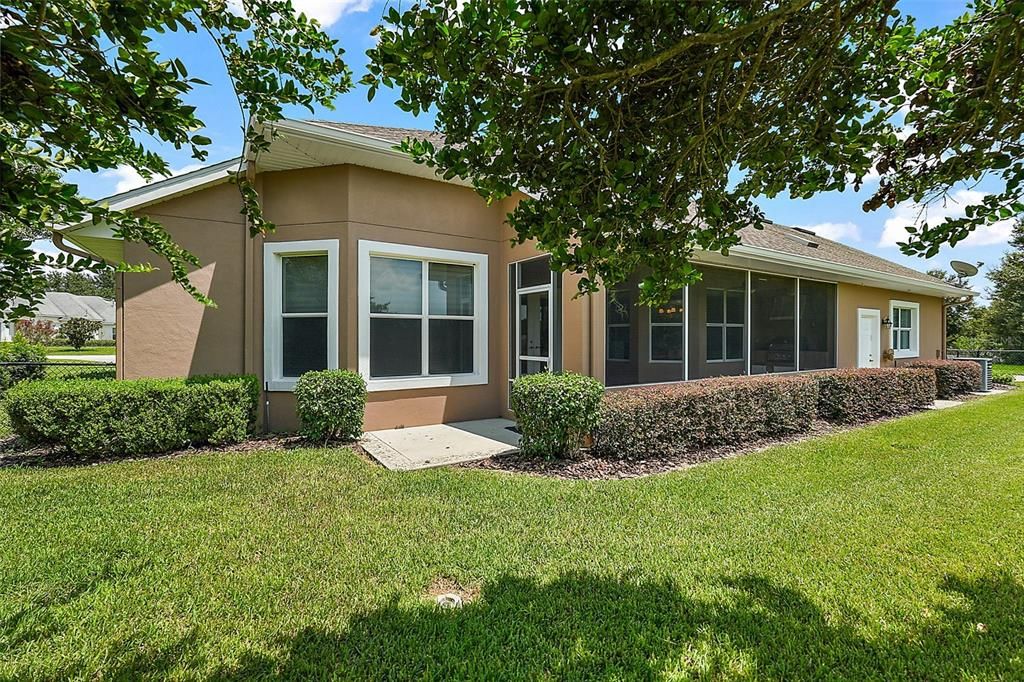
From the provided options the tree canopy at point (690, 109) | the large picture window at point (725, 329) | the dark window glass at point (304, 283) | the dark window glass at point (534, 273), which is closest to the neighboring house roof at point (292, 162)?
the dark window glass at point (304, 283)

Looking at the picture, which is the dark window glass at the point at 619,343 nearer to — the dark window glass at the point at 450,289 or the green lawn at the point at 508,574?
the dark window glass at the point at 450,289

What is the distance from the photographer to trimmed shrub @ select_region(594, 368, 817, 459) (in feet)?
20.4

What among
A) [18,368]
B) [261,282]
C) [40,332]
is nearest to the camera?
[261,282]

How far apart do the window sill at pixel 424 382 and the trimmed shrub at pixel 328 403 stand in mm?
723

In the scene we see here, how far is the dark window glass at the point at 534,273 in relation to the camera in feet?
25.8

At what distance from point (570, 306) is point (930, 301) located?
15743 millimetres

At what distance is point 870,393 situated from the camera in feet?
32.0

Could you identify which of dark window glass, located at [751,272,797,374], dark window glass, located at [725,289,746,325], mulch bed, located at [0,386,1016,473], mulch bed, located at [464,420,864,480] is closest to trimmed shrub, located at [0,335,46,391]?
mulch bed, located at [0,386,1016,473]

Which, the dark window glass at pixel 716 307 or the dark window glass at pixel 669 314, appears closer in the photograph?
the dark window glass at pixel 669 314

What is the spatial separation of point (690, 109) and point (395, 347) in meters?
6.39

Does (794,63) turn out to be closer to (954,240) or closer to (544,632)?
(954,240)

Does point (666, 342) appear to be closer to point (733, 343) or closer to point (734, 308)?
point (734, 308)

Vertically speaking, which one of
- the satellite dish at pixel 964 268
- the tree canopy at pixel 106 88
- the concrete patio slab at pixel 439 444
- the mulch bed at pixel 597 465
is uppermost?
the satellite dish at pixel 964 268

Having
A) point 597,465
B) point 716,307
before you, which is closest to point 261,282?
point 597,465
